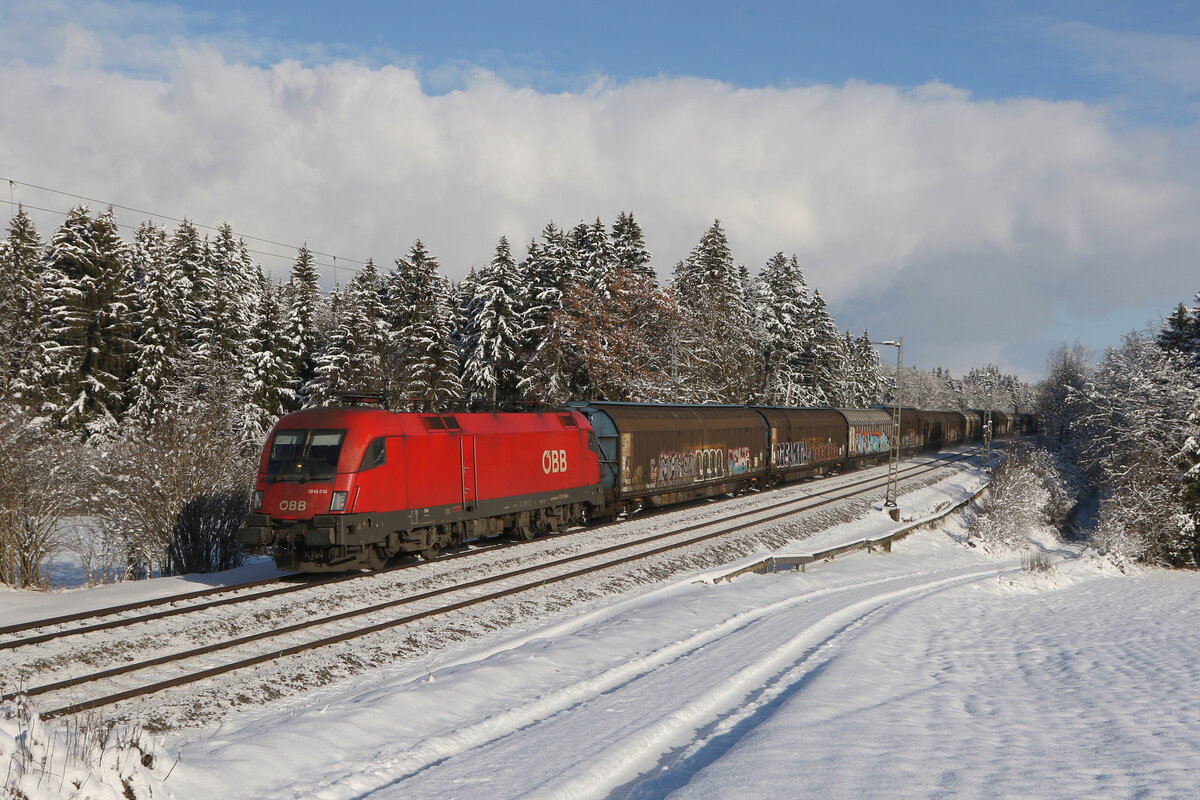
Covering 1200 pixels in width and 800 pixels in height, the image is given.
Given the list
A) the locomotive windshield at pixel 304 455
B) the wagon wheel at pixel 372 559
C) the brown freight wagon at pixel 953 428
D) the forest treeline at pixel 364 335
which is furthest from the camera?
the brown freight wagon at pixel 953 428

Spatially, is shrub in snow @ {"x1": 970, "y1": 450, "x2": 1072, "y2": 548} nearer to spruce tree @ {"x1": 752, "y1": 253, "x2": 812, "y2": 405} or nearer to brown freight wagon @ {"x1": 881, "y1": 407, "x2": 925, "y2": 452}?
brown freight wagon @ {"x1": 881, "y1": 407, "x2": 925, "y2": 452}

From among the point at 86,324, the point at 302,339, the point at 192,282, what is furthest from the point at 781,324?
the point at 86,324

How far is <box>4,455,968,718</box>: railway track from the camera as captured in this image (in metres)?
10.3

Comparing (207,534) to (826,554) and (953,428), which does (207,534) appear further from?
(953,428)

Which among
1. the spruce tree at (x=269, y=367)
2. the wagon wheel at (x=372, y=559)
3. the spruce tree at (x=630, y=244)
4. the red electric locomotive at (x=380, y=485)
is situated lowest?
the wagon wheel at (x=372, y=559)

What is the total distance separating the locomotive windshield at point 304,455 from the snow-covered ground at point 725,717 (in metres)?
5.28

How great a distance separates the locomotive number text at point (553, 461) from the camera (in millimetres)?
22938

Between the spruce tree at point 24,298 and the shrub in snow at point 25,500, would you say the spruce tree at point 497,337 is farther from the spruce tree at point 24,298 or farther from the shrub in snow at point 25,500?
the shrub in snow at point 25,500

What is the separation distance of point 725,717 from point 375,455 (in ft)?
31.6

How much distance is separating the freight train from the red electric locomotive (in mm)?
28

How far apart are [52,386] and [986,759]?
4738 cm

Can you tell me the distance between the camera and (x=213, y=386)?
32156 mm

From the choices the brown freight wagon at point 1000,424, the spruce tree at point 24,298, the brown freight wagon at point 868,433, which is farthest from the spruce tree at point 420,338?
the brown freight wagon at point 1000,424

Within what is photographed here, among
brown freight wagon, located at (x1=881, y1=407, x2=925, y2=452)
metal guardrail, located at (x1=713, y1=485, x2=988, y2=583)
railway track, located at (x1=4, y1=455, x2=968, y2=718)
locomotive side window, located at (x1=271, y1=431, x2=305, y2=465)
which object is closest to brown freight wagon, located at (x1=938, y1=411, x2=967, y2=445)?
brown freight wagon, located at (x1=881, y1=407, x2=925, y2=452)
